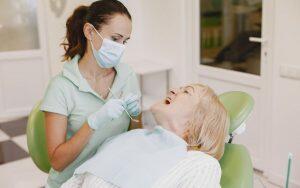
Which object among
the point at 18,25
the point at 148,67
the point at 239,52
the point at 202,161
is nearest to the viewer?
the point at 202,161

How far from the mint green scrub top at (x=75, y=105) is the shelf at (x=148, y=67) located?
1791 millimetres

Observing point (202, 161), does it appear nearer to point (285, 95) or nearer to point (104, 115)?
point (104, 115)

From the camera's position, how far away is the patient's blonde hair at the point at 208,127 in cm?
127

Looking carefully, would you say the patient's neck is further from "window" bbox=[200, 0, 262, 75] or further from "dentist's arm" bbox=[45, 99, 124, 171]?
"window" bbox=[200, 0, 262, 75]

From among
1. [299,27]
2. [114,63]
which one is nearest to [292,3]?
[299,27]

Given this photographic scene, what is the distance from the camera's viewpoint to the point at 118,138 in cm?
132

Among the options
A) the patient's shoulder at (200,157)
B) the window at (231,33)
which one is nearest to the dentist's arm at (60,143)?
the patient's shoulder at (200,157)

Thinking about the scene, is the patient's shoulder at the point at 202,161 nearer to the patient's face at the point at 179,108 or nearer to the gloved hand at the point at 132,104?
the patient's face at the point at 179,108

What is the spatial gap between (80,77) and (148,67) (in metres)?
2.02

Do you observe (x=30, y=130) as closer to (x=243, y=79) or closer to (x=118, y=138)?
(x=118, y=138)

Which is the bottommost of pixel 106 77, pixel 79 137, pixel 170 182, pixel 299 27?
pixel 170 182

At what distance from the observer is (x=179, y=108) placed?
1.33 meters

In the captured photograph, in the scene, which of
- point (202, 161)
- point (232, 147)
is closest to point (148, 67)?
point (232, 147)

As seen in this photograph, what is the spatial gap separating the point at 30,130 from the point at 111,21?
52 cm
